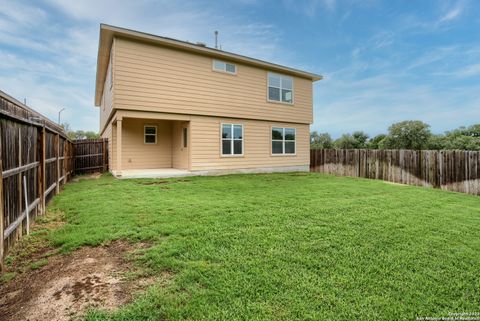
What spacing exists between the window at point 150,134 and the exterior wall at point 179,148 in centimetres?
91

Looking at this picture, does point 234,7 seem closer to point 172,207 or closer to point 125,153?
point 125,153

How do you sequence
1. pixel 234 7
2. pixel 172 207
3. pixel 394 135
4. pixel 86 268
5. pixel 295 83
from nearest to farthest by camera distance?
pixel 86 268
pixel 172 207
pixel 234 7
pixel 295 83
pixel 394 135

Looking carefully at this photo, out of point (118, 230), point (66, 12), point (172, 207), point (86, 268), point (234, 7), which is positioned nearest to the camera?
point (86, 268)

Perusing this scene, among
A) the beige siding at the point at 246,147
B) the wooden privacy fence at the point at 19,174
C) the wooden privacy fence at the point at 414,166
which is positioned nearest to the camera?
the wooden privacy fence at the point at 19,174

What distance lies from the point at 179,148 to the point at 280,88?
6.17 meters

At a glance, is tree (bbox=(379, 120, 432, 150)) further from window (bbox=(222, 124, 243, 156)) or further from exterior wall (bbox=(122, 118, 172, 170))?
exterior wall (bbox=(122, 118, 172, 170))

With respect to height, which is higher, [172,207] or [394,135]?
[394,135]

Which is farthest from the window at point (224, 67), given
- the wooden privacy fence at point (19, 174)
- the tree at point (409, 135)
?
the tree at point (409, 135)

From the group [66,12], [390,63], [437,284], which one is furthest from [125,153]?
[390,63]

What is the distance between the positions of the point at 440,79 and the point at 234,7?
21.3 meters

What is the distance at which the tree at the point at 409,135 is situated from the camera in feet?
110

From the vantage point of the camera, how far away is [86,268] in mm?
2727

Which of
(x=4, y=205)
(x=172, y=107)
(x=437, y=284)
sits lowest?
(x=437, y=284)

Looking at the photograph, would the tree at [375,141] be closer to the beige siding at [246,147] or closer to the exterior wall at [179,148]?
the beige siding at [246,147]
